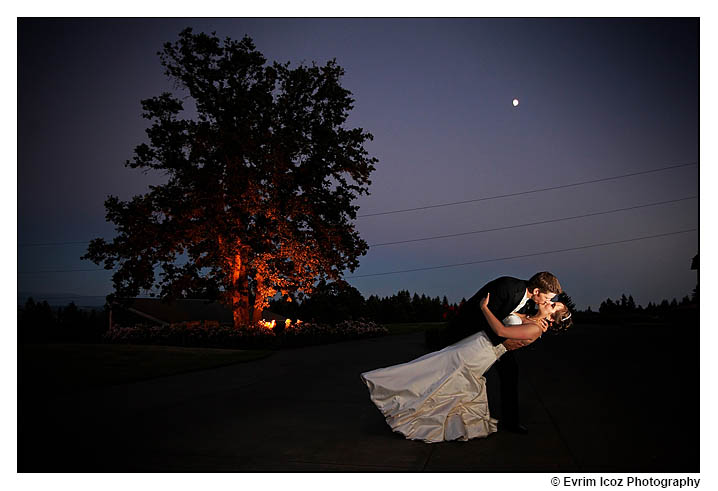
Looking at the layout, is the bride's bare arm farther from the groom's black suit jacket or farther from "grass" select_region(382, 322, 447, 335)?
"grass" select_region(382, 322, 447, 335)

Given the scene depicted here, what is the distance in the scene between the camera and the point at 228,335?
2242cm

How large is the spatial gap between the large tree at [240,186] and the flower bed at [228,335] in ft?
5.61

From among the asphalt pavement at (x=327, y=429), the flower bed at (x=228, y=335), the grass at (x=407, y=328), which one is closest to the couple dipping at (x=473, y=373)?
the asphalt pavement at (x=327, y=429)

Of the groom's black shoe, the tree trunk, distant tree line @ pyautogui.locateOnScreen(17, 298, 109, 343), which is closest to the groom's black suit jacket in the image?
the groom's black shoe

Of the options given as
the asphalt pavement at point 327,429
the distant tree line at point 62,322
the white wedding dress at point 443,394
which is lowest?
the distant tree line at point 62,322

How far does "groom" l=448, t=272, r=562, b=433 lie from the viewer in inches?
243

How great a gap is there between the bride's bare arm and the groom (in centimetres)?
18

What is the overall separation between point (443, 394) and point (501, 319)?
3.62 ft

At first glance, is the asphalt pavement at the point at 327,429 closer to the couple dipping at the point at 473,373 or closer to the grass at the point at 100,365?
the couple dipping at the point at 473,373

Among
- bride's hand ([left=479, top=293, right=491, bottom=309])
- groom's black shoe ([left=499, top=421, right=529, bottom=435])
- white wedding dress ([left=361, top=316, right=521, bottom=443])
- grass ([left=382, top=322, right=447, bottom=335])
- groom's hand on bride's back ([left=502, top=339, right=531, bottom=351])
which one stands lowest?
grass ([left=382, top=322, right=447, bottom=335])

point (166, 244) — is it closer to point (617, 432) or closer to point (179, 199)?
point (179, 199)

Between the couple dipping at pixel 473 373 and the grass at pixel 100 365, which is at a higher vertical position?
the couple dipping at pixel 473 373

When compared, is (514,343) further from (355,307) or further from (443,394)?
(355,307)

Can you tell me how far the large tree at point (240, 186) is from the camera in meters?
23.6
